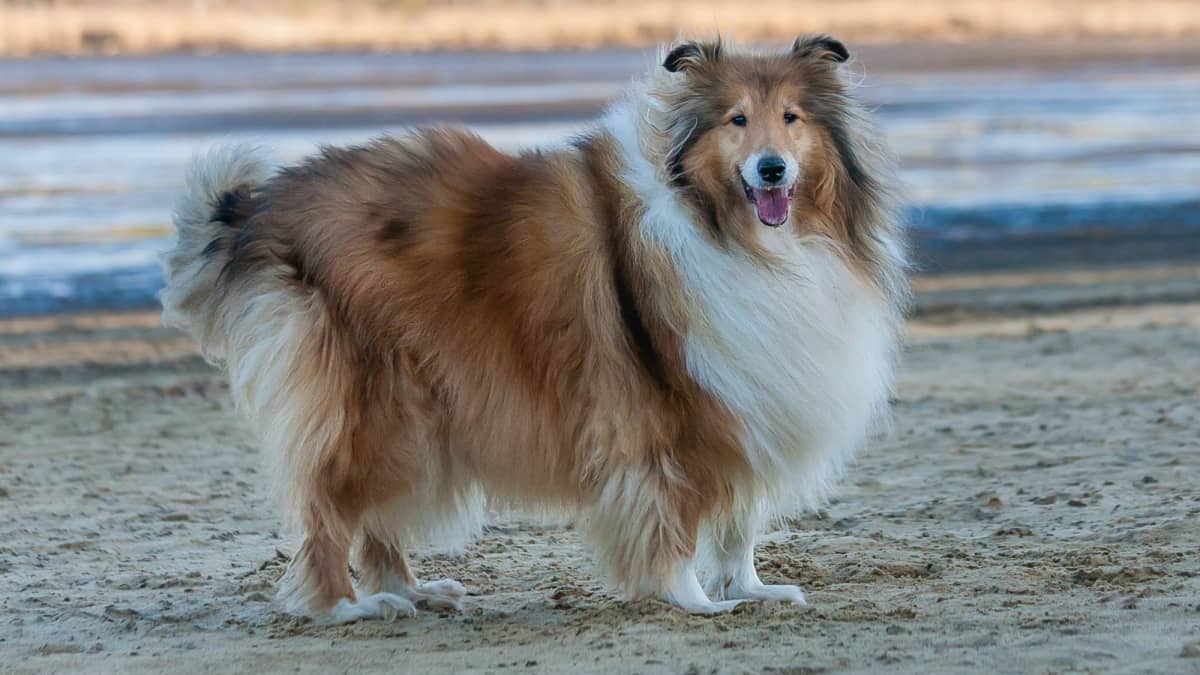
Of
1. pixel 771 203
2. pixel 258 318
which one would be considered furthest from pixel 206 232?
pixel 771 203

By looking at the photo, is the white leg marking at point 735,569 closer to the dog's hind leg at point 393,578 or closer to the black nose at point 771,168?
the dog's hind leg at point 393,578

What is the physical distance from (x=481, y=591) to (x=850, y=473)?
202 cm

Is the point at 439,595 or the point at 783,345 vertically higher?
the point at 783,345

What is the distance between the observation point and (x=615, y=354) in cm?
539

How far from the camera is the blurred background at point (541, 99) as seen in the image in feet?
45.2

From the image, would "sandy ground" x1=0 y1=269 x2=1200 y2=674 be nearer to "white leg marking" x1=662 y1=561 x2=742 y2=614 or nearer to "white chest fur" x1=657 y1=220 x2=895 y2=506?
"white leg marking" x1=662 y1=561 x2=742 y2=614

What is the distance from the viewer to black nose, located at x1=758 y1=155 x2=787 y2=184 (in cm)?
522

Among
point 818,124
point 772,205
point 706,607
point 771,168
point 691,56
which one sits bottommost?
point 706,607

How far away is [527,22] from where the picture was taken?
39375 millimetres

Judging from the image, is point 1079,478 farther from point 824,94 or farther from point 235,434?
point 235,434

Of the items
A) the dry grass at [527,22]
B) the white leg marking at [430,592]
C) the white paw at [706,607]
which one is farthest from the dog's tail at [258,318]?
the dry grass at [527,22]

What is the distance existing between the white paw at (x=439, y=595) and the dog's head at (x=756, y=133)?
1.60m

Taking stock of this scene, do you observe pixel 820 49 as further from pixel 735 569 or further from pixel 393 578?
pixel 393 578

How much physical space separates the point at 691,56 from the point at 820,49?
433 mm
